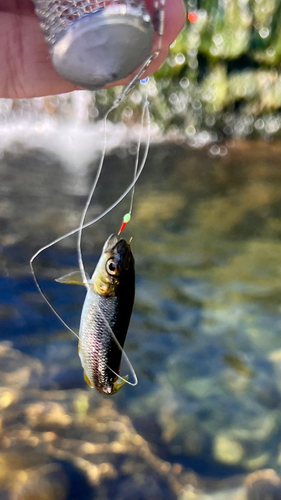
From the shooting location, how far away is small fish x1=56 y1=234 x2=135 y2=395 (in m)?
2.23

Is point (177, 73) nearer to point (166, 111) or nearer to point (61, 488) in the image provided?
point (166, 111)

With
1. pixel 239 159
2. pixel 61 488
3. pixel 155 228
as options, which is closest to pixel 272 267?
pixel 155 228

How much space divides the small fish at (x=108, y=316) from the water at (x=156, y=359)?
1188mm

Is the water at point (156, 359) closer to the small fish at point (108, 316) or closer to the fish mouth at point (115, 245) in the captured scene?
the small fish at point (108, 316)

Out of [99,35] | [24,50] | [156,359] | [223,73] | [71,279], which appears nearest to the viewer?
[99,35]

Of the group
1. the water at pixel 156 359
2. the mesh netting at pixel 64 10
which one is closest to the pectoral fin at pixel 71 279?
the mesh netting at pixel 64 10

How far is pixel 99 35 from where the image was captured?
1566mm

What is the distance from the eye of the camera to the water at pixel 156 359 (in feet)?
10.4

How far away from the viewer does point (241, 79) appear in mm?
11195

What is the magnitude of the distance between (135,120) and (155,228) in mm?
6082

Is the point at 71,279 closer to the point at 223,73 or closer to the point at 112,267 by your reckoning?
the point at 112,267

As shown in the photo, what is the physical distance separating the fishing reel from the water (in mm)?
2433

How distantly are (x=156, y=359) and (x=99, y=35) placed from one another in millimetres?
3058

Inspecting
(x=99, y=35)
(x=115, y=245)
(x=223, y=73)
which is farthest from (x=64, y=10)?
(x=223, y=73)
